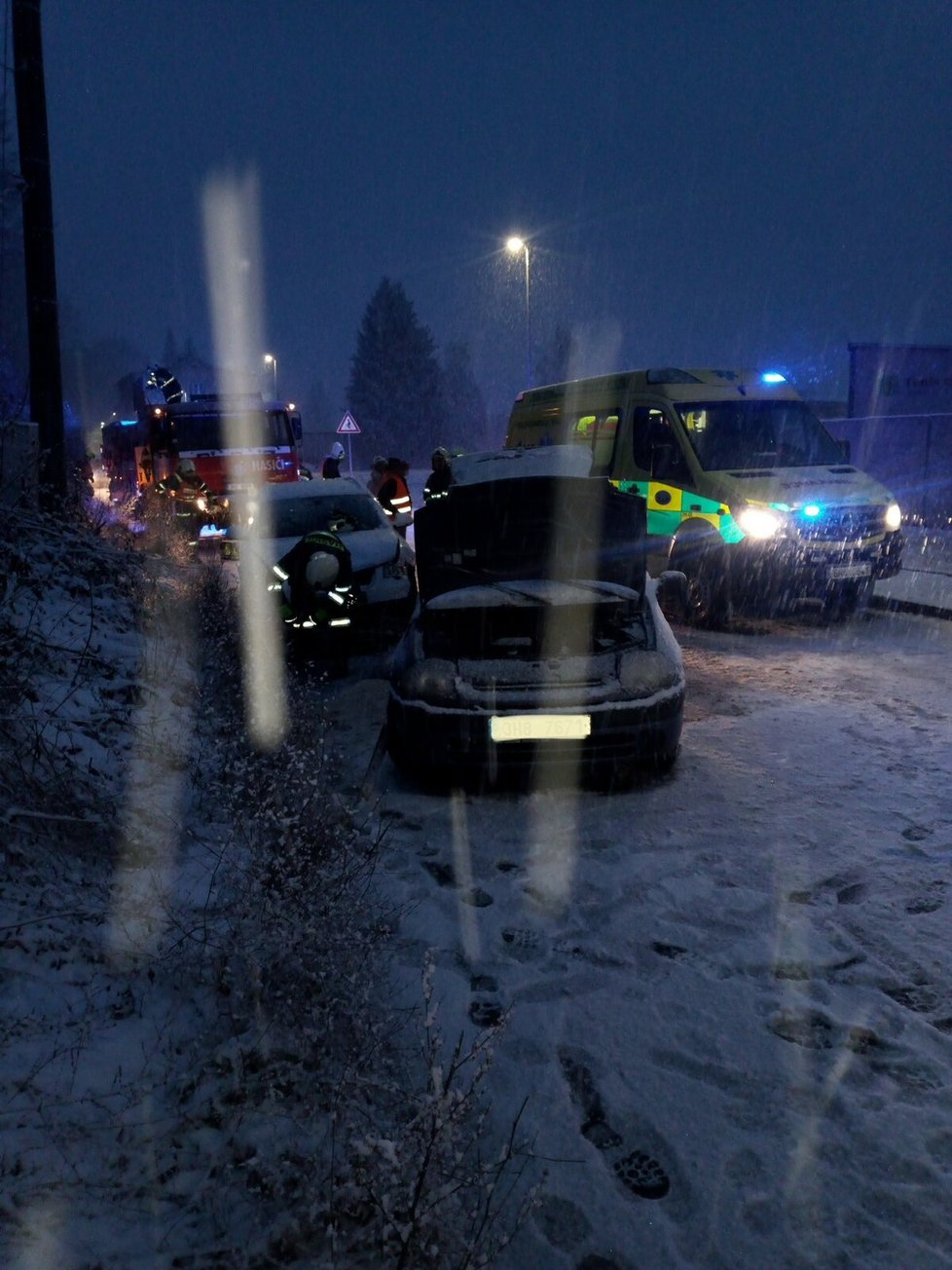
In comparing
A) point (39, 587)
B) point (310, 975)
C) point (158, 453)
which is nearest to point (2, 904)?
point (310, 975)

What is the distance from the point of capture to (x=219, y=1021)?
10.6 feet

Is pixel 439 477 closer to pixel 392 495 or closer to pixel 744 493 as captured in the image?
pixel 392 495

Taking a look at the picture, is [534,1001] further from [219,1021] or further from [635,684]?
[635,684]

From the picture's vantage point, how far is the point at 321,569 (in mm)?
8289

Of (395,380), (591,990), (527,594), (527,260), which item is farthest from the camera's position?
(395,380)

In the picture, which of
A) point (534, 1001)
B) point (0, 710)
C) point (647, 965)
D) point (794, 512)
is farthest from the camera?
point (794, 512)

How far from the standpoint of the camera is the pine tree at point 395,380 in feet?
247

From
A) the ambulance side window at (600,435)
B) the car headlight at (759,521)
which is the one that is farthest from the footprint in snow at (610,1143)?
the ambulance side window at (600,435)

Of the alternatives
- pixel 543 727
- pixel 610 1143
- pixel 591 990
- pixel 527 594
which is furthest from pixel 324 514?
pixel 610 1143

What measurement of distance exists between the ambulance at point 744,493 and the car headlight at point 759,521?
0.01 metres

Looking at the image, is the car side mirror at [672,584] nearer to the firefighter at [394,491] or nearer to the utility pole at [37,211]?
the firefighter at [394,491]

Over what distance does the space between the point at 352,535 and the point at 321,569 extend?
1279 mm

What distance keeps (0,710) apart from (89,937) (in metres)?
1.54

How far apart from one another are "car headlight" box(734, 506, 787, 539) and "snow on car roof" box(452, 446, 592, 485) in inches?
68.7
